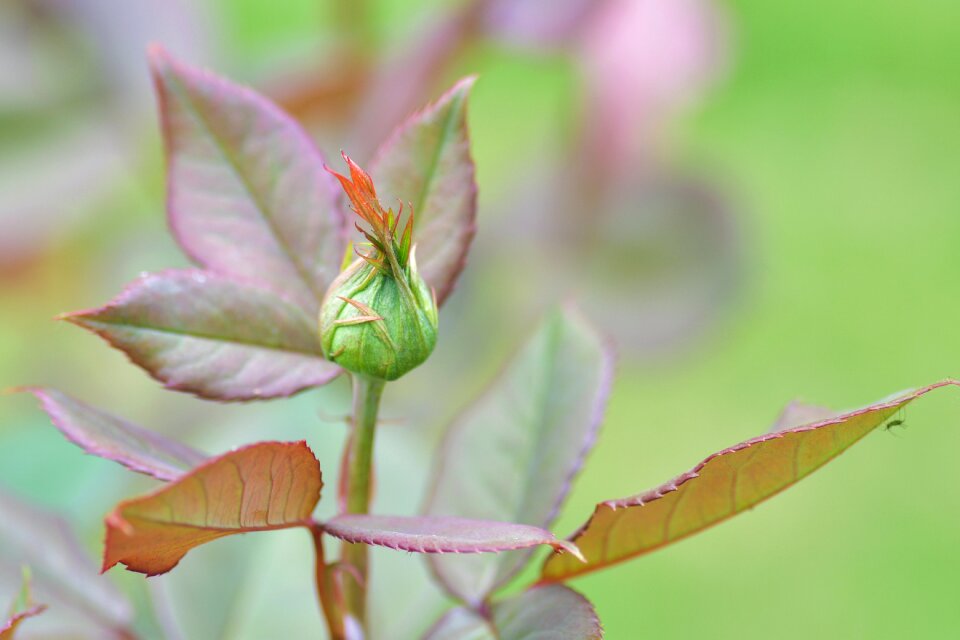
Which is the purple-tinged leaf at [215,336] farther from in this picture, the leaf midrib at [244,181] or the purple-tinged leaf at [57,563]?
the purple-tinged leaf at [57,563]

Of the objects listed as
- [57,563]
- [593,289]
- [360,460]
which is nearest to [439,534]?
[360,460]

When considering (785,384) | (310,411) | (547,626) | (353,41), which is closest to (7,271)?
(353,41)

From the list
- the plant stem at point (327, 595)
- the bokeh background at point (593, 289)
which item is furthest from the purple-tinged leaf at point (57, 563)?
the plant stem at point (327, 595)

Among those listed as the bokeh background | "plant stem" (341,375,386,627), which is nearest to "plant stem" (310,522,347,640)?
"plant stem" (341,375,386,627)

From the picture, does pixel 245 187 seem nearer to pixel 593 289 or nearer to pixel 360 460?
pixel 360 460

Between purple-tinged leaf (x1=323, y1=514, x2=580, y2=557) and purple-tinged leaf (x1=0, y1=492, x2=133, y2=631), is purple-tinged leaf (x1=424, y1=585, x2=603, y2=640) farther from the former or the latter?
purple-tinged leaf (x1=0, y1=492, x2=133, y2=631)

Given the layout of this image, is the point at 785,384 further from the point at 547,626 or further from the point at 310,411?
the point at 547,626

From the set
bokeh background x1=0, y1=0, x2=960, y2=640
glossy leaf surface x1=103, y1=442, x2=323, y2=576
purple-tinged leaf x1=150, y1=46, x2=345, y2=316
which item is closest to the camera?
glossy leaf surface x1=103, y1=442, x2=323, y2=576
